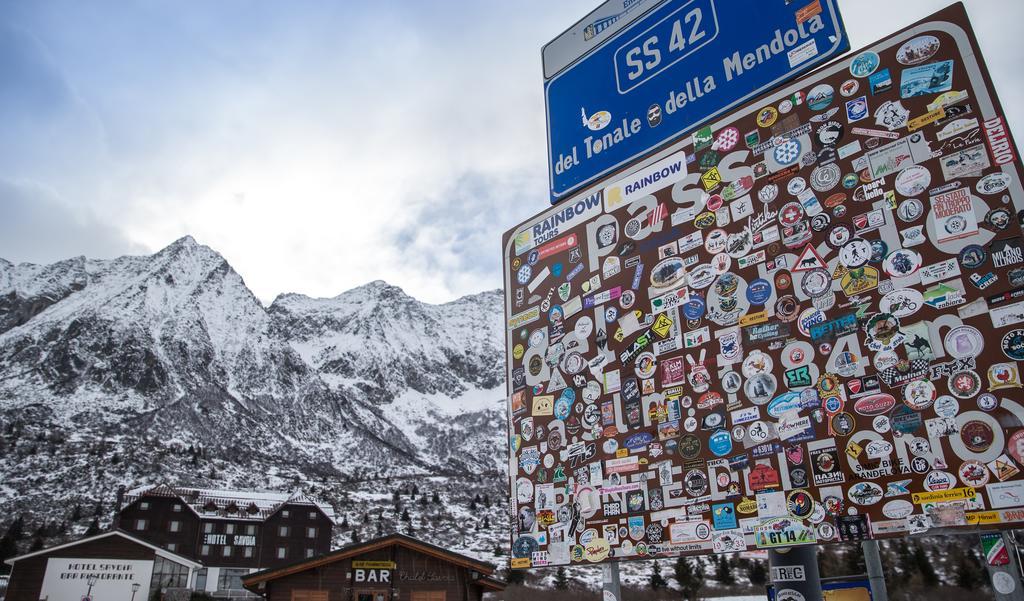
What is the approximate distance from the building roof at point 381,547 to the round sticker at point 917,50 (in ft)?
47.6

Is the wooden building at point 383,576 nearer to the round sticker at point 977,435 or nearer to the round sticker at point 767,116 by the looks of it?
the round sticker at point 767,116

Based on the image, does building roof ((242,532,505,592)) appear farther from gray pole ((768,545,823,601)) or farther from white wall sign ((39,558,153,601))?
white wall sign ((39,558,153,601))

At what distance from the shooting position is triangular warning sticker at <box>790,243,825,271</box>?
6918 millimetres

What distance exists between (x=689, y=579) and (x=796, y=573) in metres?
42.0

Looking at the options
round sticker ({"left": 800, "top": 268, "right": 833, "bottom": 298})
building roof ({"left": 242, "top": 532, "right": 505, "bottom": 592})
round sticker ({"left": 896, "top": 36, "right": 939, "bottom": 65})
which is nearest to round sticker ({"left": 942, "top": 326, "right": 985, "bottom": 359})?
round sticker ({"left": 800, "top": 268, "right": 833, "bottom": 298})

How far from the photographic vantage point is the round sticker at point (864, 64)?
23.1 ft

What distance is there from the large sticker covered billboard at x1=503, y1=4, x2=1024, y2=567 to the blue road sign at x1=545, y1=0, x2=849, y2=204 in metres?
1.09

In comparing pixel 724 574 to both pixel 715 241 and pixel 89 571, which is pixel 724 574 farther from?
pixel 715 241

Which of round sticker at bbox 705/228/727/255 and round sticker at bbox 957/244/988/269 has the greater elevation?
round sticker at bbox 705/228/727/255

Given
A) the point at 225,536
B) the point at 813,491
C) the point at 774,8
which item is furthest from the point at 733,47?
the point at 225,536

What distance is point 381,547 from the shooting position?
59.9 feet

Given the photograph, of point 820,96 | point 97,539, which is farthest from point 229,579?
point 820,96

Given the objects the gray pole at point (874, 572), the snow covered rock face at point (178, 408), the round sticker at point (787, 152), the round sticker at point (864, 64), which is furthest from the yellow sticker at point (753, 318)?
Answer: the snow covered rock face at point (178, 408)

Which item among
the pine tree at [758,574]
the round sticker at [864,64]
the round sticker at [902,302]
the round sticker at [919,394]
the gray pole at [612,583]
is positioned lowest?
the pine tree at [758,574]
